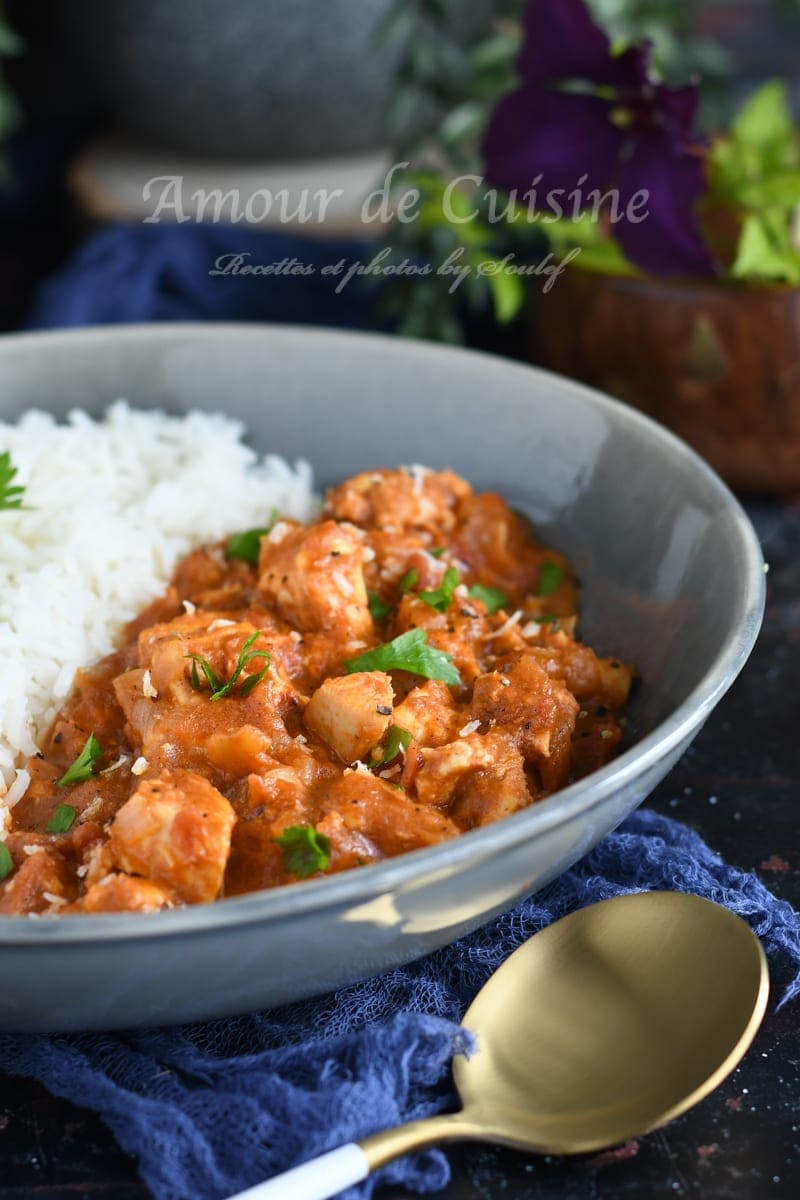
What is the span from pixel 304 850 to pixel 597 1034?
534 millimetres

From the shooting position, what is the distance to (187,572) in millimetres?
3023

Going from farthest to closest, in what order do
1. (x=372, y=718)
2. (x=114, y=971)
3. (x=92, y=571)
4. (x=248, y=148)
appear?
(x=248, y=148)
(x=92, y=571)
(x=372, y=718)
(x=114, y=971)

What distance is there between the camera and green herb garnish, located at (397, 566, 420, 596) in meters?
2.83

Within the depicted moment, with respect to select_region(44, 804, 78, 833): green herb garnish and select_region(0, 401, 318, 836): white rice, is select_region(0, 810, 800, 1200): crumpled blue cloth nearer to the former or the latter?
select_region(44, 804, 78, 833): green herb garnish

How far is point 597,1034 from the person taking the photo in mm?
2004

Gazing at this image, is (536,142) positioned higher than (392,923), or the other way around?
(536,142)

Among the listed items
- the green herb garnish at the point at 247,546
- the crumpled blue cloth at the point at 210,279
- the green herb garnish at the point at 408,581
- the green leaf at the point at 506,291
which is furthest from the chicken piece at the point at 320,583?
the crumpled blue cloth at the point at 210,279

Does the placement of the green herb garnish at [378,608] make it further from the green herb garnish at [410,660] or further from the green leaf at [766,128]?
the green leaf at [766,128]

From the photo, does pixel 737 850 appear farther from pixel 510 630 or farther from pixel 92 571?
pixel 92 571

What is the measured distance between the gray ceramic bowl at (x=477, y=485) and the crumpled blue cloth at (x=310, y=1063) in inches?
4.0

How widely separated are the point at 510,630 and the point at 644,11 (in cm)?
295

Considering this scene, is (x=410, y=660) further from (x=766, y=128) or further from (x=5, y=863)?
(x=766, y=128)

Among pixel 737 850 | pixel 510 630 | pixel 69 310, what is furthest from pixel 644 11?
pixel 737 850

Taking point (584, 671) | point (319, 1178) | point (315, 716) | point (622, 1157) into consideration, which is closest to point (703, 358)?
point (584, 671)
